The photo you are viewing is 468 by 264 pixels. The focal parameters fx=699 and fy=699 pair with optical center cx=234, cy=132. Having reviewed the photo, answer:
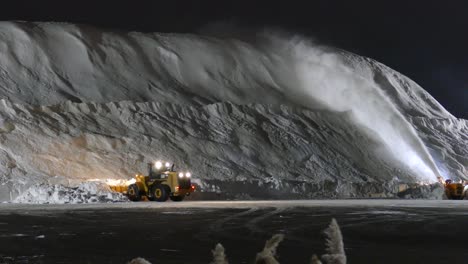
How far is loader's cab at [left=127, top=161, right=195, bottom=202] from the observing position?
31422 mm

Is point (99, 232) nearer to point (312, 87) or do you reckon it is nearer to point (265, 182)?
point (265, 182)

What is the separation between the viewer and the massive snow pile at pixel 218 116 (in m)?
42.5

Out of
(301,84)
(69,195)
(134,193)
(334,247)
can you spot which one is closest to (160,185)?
(134,193)

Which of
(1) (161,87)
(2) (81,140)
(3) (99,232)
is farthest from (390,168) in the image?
(3) (99,232)

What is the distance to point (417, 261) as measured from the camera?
32.9 ft

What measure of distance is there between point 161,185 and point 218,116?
2109 centimetres

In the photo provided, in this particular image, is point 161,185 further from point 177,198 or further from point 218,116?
point 218,116

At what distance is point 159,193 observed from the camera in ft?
104

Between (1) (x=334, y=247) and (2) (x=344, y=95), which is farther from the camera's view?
(2) (x=344, y=95)

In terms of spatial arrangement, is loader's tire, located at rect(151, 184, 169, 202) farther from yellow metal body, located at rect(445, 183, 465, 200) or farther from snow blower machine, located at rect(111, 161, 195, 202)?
yellow metal body, located at rect(445, 183, 465, 200)

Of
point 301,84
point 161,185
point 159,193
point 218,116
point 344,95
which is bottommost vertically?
point 159,193

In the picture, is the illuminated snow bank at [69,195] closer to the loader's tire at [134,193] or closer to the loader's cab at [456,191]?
the loader's tire at [134,193]

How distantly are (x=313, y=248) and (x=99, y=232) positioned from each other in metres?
5.37

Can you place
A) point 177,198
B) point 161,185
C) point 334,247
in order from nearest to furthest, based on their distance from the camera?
point 334,247
point 161,185
point 177,198
